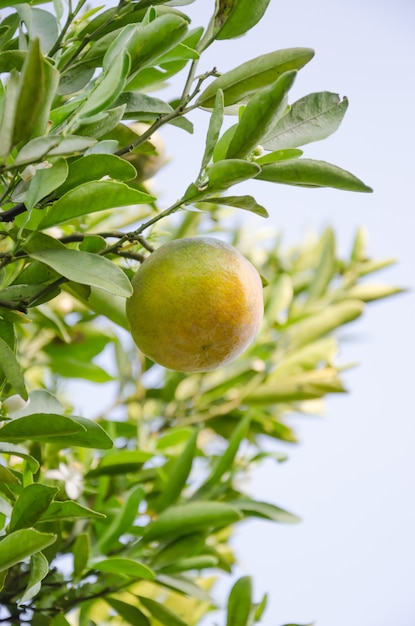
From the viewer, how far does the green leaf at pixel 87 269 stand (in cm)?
73

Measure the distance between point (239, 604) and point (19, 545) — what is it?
53cm

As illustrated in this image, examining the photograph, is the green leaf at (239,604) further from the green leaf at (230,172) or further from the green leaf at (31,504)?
the green leaf at (230,172)

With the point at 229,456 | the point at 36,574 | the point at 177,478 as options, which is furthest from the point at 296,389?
the point at 36,574

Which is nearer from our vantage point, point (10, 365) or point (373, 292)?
point (10, 365)

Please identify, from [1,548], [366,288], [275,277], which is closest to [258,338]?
[275,277]

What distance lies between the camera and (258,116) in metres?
0.76

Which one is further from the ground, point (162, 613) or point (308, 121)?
point (308, 121)

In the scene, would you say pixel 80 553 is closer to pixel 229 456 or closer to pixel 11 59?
pixel 229 456

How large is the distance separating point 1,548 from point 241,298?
37 cm

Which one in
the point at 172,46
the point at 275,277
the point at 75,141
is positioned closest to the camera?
the point at 75,141

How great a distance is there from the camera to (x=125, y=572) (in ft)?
3.29

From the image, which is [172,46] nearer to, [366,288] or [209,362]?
[209,362]

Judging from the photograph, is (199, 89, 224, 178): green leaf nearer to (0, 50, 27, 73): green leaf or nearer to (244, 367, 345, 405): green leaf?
(0, 50, 27, 73): green leaf

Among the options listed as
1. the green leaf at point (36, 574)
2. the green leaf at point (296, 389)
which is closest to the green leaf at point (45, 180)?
the green leaf at point (36, 574)
